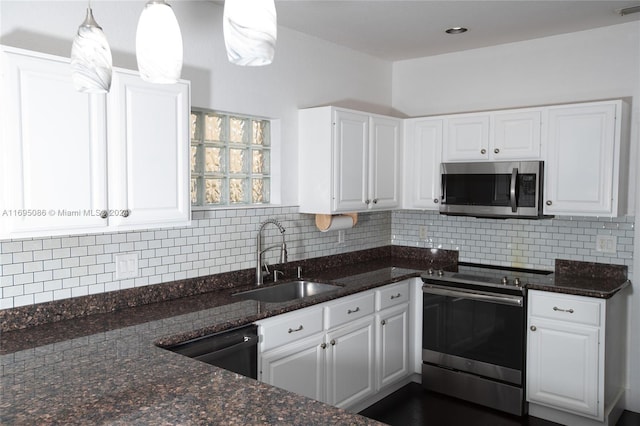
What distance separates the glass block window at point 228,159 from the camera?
329 centimetres

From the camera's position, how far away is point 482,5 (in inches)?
128

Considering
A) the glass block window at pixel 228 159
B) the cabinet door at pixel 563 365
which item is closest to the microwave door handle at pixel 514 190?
the cabinet door at pixel 563 365

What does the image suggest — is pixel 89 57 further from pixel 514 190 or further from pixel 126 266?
pixel 514 190

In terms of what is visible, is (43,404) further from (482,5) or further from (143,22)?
(482,5)

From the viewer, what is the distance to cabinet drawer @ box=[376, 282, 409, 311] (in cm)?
369

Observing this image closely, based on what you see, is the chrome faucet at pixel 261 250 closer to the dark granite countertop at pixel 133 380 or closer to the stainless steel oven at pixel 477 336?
the dark granite countertop at pixel 133 380

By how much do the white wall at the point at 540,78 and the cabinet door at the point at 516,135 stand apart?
0.40m

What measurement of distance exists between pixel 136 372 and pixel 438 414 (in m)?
2.42

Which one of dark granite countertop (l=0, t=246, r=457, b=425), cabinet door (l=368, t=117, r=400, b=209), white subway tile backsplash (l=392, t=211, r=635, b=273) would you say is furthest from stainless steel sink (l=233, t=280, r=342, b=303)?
white subway tile backsplash (l=392, t=211, r=635, b=273)

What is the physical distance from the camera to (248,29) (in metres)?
1.19

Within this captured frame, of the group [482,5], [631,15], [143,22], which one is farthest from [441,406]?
[143,22]

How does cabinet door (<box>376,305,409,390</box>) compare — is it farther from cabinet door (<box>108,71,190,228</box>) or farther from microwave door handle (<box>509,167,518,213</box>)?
cabinet door (<box>108,71,190,228</box>)

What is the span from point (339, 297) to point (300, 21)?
73.4 inches

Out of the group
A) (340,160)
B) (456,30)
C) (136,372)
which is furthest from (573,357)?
(136,372)
